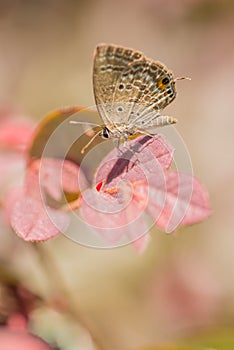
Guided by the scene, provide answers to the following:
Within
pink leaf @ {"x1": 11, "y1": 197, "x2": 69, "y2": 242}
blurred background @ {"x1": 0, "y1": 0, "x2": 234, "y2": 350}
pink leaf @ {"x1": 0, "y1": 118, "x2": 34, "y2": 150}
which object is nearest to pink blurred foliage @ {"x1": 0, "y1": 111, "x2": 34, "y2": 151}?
pink leaf @ {"x1": 0, "y1": 118, "x2": 34, "y2": 150}

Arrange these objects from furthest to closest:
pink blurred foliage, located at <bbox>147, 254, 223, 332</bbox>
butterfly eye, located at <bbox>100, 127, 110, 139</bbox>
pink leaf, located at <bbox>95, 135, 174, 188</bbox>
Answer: pink blurred foliage, located at <bbox>147, 254, 223, 332</bbox> < butterfly eye, located at <bbox>100, 127, 110, 139</bbox> < pink leaf, located at <bbox>95, 135, 174, 188</bbox>

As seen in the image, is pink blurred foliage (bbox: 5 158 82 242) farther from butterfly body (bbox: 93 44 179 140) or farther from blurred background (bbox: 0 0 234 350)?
blurred background (bbox: 0 0 234 350)

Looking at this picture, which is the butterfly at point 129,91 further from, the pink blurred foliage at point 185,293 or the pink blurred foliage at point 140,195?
the pink blurred foliage at point 185,293

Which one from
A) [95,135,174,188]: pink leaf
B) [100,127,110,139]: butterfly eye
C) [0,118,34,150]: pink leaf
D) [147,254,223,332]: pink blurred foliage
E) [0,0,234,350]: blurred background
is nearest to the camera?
[95,135,174,188]: pink leaf

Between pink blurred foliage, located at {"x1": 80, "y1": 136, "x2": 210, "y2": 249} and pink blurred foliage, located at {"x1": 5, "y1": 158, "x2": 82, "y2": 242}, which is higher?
pink blurred foliage, located at {"x1": 80, "y1": 136, "x2": 210, "y2": 249}

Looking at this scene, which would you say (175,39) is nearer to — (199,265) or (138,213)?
(199,265)

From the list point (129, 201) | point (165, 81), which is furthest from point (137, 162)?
point (165, 81)

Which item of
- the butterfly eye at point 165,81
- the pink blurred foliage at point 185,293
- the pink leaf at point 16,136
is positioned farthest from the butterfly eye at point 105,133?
the pink blurred foliage at point 185,293
